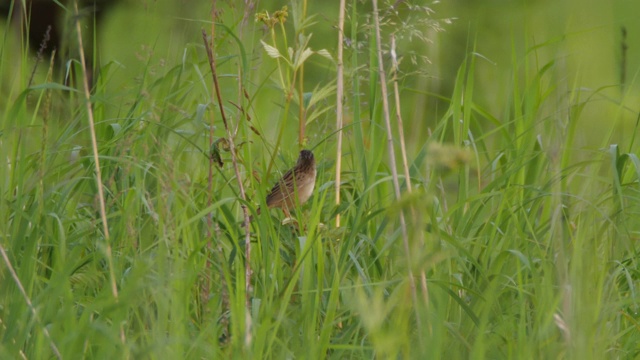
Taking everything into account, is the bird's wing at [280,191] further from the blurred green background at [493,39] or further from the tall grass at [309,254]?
the blurred green background at [493,39]

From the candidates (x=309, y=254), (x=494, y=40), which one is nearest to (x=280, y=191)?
(x=309, y=254)

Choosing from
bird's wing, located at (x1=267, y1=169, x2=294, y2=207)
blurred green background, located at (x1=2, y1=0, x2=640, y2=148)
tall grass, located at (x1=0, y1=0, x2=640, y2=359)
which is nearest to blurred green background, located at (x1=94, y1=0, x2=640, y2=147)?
blurred green background, located at (x1=2, y1=0, x2=640, y2=148)

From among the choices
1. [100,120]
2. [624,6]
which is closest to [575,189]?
[100,120]

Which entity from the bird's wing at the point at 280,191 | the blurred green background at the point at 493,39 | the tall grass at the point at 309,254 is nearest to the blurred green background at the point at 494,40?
the blurred green background at the point at 493,39

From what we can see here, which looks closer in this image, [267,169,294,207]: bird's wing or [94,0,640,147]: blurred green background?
Result: [267,169,294,207]: bird's wing

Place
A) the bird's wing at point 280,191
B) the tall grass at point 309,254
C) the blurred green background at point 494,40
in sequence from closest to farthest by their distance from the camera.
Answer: the tall grass at point 309,254
the bird's wing at point 280,191
the blurred green background at point 494,40

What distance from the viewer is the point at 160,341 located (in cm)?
182

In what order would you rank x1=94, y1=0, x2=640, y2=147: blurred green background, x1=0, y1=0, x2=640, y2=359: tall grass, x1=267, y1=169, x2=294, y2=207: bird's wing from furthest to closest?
x1=94, y1=0, x2=640, y2=147: blurred green background → x1=267, y1=169, x2=294, y2=207: bird's wing → x1=0, y1=0, x2=640, y2=359: tall grass

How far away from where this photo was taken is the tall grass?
1.98m

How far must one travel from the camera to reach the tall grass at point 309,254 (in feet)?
6.48

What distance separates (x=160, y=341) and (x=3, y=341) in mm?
520

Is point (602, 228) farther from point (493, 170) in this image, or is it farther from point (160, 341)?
point (160, 341)

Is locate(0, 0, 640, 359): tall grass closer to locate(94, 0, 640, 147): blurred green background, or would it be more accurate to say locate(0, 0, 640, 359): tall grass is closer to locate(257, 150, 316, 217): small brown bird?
locate(257, 150, 316, 217): small brown bird

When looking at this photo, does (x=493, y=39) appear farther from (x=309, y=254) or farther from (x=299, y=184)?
(x=309, y=254)
